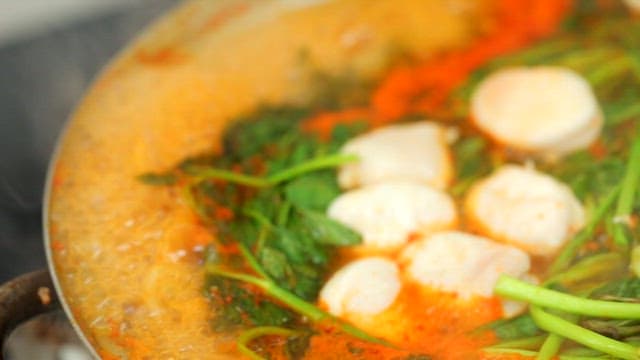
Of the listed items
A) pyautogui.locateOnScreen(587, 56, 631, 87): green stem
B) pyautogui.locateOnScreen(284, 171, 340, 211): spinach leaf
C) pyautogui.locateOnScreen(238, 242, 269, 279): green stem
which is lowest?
pyautogui.locateOnScreen(238, 242, 269, 279): green stem

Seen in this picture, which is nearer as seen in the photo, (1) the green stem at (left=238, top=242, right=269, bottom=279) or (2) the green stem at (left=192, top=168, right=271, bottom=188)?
(1) the green stem at (left=238, top=242, right=269, bottom=279)

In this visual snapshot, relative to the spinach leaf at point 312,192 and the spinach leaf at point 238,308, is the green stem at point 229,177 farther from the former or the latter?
the spinach leaf at point 238,308

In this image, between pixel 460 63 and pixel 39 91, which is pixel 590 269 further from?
pixel 39 91

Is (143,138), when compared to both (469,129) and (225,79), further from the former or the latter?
(469,129)

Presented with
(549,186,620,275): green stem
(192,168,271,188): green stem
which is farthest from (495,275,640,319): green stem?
(192,168,271,188): green stem

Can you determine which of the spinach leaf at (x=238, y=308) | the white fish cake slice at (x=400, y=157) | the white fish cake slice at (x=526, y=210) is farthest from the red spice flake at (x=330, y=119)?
the spinach leaf at (x=238, y=308)

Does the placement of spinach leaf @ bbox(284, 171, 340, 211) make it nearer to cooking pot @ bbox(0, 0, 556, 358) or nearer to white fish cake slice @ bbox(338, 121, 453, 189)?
white fish cake slice @ bbox(338, 121, 453, 189)
